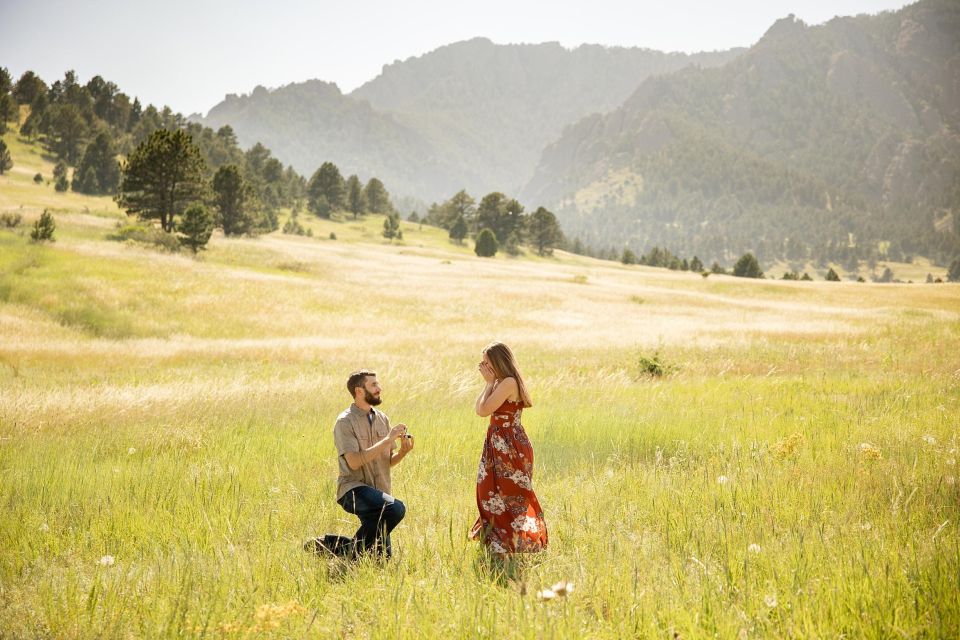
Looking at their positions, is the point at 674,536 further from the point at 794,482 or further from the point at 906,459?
the point at 906,459

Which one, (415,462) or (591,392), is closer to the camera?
(415,462)

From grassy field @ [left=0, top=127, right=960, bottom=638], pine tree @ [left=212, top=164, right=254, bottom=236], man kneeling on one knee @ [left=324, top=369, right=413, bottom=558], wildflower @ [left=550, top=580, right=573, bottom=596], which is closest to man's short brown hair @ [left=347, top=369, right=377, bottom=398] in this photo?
man kneeling on one knee @ [left=324, top=369, right=413, bottom=558]

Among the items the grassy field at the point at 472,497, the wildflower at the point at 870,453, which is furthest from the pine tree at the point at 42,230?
the wildflower at the point at 870,453

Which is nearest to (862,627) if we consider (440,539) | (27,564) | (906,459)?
(440,539)

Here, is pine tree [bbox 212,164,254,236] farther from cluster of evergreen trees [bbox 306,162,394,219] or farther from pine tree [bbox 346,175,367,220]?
pine tree [bbox 346,175,367,220]

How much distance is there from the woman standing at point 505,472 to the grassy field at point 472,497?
243mm

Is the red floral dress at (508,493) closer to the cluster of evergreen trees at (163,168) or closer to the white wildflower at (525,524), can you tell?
the white wildflower at (525,524)

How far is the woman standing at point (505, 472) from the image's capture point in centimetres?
455

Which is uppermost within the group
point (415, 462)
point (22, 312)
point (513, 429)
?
point (513, 429)

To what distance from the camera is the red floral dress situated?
14.8ft

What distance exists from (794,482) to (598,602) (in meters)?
3.23

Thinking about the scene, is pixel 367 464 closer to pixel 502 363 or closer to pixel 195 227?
pixel 502 363

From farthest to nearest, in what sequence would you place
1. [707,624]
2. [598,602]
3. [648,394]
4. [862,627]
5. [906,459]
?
[648,394]
[906,459]
[598,602]
[707,624]
[862,627]

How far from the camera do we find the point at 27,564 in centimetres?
445
